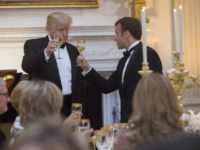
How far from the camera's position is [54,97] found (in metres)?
1.08

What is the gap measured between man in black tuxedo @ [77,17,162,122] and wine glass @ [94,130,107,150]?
934 mm

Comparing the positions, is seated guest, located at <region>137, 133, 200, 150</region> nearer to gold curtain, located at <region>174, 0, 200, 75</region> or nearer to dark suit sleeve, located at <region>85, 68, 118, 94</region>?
dark suit sleeve, located at <region>85, 68, 118, 94</region>

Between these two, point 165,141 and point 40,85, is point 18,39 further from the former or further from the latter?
point 165,141

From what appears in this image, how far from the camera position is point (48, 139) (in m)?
0.75

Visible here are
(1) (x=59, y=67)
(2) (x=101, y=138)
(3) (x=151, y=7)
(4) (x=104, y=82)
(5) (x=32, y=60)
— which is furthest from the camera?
(3) (x=151, y=7)

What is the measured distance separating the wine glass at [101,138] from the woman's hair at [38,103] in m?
0.38

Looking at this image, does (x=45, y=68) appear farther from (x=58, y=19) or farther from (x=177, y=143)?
(x=177, y=143)

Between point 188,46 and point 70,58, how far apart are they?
1.66m

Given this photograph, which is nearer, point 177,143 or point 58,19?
point 177,143

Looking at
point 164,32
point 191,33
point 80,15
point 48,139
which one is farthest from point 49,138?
point 191,33

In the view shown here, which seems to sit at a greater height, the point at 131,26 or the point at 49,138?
the point at 131,26

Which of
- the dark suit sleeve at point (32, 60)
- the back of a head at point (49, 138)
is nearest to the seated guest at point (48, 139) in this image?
the back of a head at point (49, 138)

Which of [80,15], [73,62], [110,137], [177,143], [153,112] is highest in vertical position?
[80,15]

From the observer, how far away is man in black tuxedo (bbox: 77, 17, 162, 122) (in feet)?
7.52
